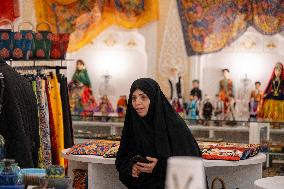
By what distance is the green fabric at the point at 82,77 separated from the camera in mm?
13312

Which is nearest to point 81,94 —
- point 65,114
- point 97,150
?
point 65,114

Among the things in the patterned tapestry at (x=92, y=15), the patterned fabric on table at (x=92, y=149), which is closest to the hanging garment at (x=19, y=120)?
the patterned fabric on table at (x=92, y=149)

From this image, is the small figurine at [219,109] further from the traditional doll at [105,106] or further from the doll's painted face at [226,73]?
the traditional doll at [105,106]

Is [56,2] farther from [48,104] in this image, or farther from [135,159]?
[135,159]

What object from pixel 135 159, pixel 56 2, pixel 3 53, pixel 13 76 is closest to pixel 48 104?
pixel 3 53

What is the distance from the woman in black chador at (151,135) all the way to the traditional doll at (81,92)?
7.76 meters

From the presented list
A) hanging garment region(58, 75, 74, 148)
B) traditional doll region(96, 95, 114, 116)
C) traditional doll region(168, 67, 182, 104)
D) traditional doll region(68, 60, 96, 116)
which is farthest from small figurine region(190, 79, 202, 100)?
hanging garment region(58, 75, 74, 148)

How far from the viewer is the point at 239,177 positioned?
5727 millimetres

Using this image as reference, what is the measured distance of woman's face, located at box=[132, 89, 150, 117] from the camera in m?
4.73

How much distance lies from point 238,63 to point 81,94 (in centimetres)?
293

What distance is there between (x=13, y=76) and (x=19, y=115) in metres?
0.40

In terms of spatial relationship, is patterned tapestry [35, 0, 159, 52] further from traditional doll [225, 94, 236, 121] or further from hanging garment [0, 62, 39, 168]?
hanging garment [0, 62, 39, 168]

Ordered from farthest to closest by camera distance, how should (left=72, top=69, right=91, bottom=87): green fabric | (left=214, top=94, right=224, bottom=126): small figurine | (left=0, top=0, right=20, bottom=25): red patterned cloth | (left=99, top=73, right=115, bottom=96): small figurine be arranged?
(left=99, top=73, right=115, bottom=96): small figurine < (left=72, top=69, right=91, bottom=87): green fabric < (left=214, top=94, right=224, bottom=126): small figurine < (left=0, top=0, right=20, bottom=25): red patterned cloth

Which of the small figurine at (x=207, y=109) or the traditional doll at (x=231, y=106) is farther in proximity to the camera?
the traditional doll at (x=231, y=106)
